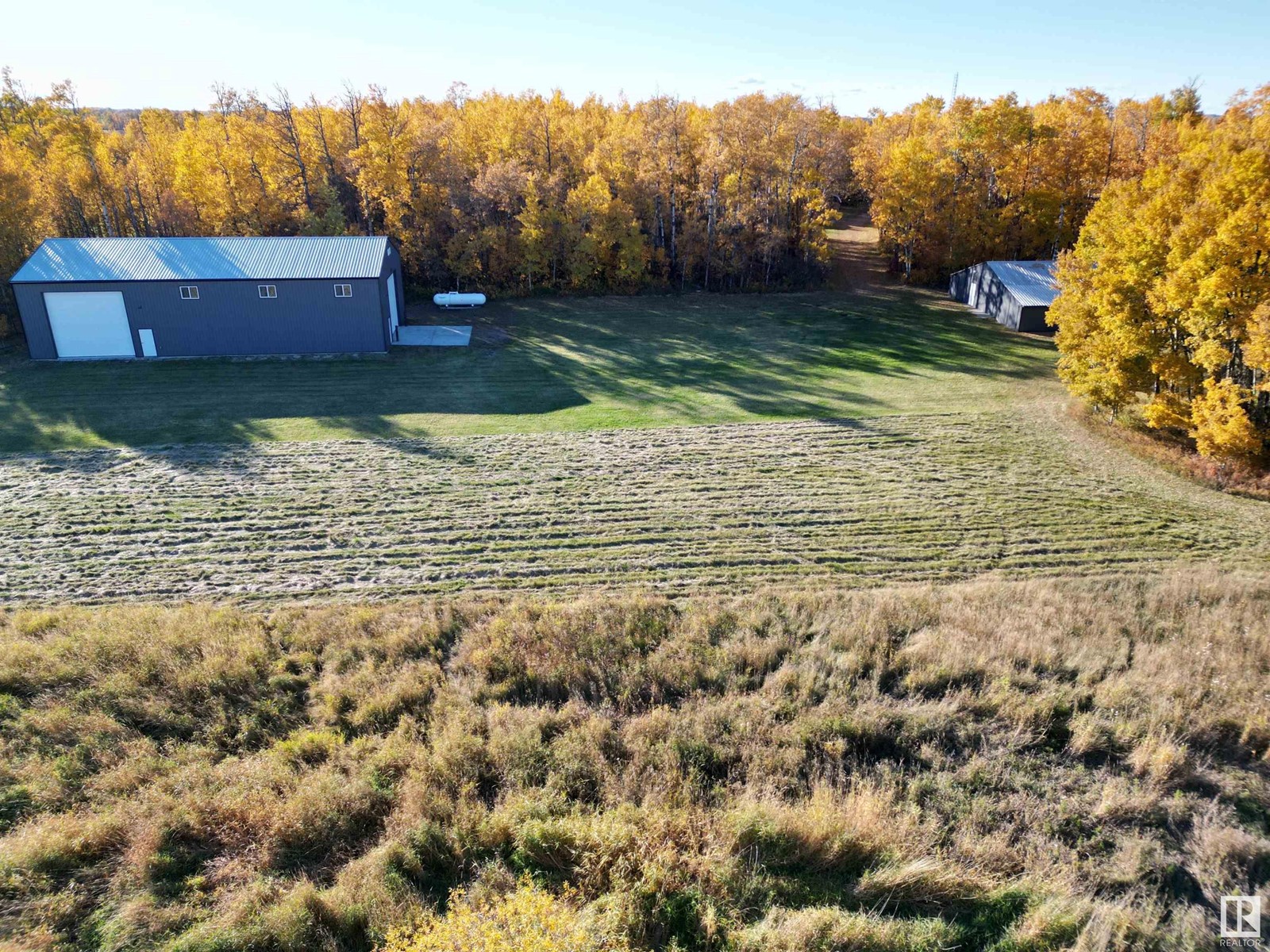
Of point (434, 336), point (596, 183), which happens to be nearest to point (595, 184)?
point (596, 183)

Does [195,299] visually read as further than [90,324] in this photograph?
Yes

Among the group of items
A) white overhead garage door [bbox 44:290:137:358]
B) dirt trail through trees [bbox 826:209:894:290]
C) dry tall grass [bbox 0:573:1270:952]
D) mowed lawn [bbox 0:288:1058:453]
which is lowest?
dry tall grass [bbox 0:573:1270:952]

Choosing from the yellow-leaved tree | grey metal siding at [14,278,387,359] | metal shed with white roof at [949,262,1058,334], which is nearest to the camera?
the yellow-leaved tree

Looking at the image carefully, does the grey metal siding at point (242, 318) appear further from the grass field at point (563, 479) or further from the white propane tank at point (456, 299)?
the white propane tank at point (456, 299)

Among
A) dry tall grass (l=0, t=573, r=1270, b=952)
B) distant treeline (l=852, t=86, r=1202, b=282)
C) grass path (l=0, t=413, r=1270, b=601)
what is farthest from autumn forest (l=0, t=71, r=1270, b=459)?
dry tall grass (l=0, t=573, r=1270, b=952)

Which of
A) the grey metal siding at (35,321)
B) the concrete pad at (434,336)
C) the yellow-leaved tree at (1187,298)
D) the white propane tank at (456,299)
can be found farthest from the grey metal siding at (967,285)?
the grey metal siding at (35,321)

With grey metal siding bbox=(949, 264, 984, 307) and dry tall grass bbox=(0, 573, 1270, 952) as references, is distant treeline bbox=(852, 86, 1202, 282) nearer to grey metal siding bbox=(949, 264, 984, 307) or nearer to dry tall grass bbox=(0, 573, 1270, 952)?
grey metal siding bbox=(949, 264, 984, 307)

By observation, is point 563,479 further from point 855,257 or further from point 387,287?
point 855,257
